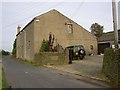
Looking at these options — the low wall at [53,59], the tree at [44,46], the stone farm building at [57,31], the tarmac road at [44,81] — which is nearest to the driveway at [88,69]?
the tarmac road at [44,81]

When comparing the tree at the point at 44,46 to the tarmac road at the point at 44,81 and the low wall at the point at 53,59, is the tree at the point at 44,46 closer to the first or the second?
the low wall at the point at 53,59

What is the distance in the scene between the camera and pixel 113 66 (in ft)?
44.3

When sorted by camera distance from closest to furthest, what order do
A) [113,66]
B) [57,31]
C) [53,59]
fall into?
[113,66], [53,59], [57,31]

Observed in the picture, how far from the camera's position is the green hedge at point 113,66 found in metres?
12.4

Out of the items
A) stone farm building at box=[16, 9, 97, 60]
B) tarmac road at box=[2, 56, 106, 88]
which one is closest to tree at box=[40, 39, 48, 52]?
stone farm building at box=[16, 9, 97, 60]

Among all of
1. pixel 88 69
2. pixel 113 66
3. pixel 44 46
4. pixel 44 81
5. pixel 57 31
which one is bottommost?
pixel 44 81

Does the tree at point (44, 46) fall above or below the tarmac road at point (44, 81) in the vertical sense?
above

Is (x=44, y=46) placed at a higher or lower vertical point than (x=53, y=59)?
higher

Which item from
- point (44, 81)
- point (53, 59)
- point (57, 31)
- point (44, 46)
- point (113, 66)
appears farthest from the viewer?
point (57, 31)

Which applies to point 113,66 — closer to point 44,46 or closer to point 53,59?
point 53,59

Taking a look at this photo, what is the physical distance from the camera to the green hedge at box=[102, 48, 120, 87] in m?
12.4

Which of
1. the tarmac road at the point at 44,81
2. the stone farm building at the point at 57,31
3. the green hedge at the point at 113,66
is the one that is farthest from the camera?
the stone farm building at the point at 57,31

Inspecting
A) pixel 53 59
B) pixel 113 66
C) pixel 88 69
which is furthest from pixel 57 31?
pixel 113 66

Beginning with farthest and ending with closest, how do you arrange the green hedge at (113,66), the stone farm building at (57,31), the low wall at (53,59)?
the stone farm building at (57,31), the low wall at (53,59), the green hedge at (113,66)
